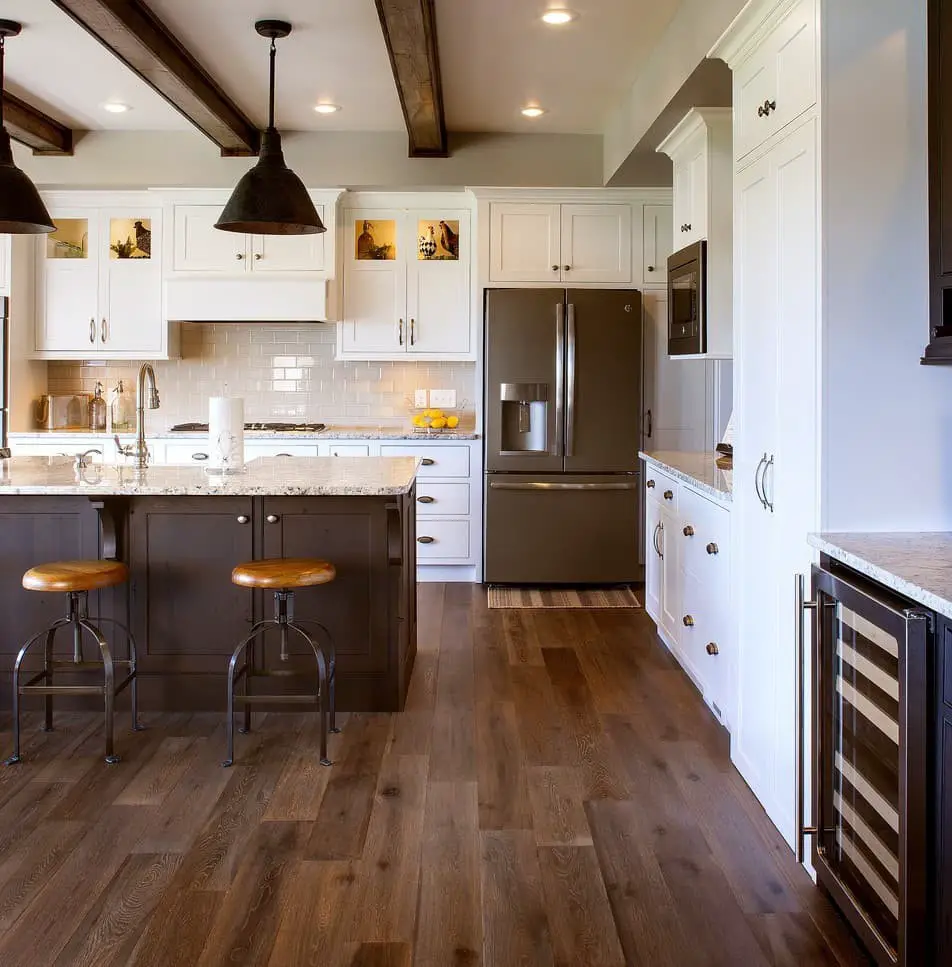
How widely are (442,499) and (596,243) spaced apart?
1.86 m

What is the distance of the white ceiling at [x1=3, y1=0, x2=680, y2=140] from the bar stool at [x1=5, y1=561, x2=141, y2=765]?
7.63ft

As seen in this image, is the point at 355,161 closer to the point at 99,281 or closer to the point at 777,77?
the point at 99,281

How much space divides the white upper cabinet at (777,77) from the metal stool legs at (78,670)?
256 cm

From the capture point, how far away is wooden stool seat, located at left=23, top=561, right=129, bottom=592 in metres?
3.04

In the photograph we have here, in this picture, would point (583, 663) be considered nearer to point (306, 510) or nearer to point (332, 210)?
point (306, 510)

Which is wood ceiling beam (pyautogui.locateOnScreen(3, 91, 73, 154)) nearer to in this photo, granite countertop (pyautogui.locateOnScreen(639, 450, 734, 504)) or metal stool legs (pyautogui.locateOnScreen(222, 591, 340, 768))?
metal stool legs (pyautogui.locateOnScreen(222, 591, 340, 768))

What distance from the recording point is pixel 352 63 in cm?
454

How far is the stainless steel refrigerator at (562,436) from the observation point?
18.5 feet

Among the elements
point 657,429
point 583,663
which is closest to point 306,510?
point 583,663

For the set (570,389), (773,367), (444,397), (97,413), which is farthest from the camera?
(444,397)

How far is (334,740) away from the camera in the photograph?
3.29 metres

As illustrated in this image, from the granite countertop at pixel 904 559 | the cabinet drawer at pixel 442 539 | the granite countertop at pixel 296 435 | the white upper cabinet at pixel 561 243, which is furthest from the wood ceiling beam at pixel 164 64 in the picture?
the granite countertop at pixel 904 559

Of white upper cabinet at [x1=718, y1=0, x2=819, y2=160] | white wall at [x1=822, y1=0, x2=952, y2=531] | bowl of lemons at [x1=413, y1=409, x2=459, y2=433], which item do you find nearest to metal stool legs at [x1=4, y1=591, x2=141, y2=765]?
white wall at [x1=822, y1=0, x2=952, y2=531]

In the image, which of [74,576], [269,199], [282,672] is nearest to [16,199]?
[269,199]
